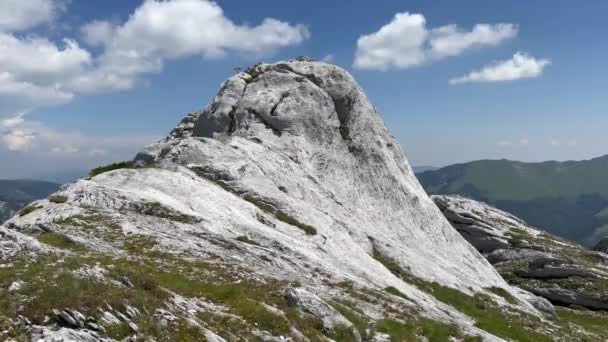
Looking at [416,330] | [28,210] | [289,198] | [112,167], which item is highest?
[112,167]

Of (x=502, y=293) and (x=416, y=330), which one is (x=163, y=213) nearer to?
(x=416, y=330)

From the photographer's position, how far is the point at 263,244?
32.3 metres

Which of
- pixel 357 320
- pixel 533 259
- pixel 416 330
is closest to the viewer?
pixel 357 320

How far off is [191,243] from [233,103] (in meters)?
40.1

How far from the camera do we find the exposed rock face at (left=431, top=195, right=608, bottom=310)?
7969 centimetres

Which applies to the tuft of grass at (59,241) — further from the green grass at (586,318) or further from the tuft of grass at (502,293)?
the green grass at (586,318)

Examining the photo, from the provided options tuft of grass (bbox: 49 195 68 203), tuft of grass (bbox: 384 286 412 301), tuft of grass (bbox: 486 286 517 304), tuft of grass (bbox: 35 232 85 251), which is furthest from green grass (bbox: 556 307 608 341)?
tuft of grass (bbox: 49 195 68 203)

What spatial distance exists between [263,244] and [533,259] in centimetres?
8622

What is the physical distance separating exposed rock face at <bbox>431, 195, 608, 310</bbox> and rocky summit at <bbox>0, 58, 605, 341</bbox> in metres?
16.9

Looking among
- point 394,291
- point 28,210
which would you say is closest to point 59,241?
point 28,210

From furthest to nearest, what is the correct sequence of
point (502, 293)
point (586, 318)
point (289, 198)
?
point (586, 318) → point (502, 293) → point (289, 198)

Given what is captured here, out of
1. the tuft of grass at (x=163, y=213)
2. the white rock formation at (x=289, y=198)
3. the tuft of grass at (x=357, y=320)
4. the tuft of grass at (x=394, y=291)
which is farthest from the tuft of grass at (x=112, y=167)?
the tuft of grass at (x=357, y=320)

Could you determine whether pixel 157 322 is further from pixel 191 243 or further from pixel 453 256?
pixel 453 256

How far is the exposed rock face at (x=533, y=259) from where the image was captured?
7969 centimetres
